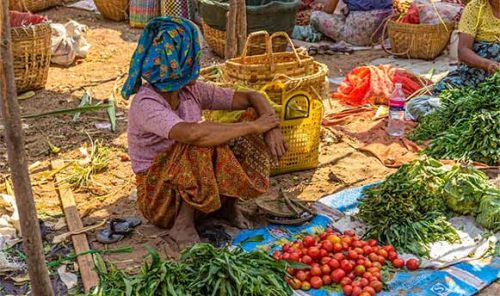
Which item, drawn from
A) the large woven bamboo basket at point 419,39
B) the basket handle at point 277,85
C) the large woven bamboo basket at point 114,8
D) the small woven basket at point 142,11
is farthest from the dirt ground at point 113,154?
the large woven bamboo basket at point 114,8

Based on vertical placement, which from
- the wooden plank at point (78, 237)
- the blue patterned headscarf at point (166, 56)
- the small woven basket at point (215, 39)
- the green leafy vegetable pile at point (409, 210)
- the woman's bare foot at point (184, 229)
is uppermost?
the blue patterned headscarf at point (166, 56)

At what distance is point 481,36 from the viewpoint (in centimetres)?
552

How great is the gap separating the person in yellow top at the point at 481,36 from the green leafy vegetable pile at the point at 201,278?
2993mm

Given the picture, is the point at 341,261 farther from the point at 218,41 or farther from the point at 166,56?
the point at 218,41

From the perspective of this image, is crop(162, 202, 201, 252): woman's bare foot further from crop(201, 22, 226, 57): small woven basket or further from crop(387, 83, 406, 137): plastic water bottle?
crop(201, 22, 226, 57): small woven basket

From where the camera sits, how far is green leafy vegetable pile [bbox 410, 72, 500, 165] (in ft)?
15.7

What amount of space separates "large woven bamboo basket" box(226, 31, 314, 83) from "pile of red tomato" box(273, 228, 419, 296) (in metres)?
1.39

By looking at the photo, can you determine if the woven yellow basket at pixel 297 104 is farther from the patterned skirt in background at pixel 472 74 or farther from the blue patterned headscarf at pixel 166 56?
the patterned skirt in background at pixel 472 74

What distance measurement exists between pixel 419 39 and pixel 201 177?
14.6 ft

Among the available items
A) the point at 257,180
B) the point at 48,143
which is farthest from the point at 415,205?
the point at 48,143

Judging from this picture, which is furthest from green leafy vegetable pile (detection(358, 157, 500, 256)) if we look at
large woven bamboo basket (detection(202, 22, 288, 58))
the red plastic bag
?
the red plastic bag

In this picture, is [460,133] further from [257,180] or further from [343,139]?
[257,180]

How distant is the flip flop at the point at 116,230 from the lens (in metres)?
3.90

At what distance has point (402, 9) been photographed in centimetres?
838
